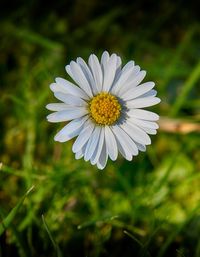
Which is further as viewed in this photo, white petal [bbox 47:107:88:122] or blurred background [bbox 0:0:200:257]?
blurred background [bbox 0:0:200:257]

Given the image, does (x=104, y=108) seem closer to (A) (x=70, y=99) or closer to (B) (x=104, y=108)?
(B) (x=104, y=108)

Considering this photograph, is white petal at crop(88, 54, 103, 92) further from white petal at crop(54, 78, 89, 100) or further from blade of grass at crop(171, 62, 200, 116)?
blade of grass at crop(171, 62, 200, 116)

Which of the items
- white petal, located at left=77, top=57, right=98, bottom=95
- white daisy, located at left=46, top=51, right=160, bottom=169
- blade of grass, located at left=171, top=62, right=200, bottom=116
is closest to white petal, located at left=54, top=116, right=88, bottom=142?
white daisy, located at left=46, top=51, right=160, bottom=169

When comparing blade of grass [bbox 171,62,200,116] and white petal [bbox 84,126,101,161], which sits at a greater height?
blade of grass [bbox 171,62,200,116]

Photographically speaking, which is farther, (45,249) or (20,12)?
(20,12)

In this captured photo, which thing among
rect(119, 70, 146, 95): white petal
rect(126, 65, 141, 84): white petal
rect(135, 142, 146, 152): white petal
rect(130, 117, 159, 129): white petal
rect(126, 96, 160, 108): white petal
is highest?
rect(126, 65, 141, 84): white petal

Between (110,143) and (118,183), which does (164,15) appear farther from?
(110,143)

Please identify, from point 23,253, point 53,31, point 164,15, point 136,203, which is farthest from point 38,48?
point 23,253

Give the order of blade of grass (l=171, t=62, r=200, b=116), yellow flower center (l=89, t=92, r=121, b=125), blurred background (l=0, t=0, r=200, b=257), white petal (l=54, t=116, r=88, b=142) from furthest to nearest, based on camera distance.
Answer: blade of grass (l=171, t=62, r=200, b=116)
blurred background (l=0, t=0, r=200, b=257)
yellow flower center (l=89, t=92, r=121, b=125)
white petal (l=54, t=116, r=88, b=142)

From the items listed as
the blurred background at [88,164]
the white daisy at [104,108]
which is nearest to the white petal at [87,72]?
the white daisy at [104,108]
